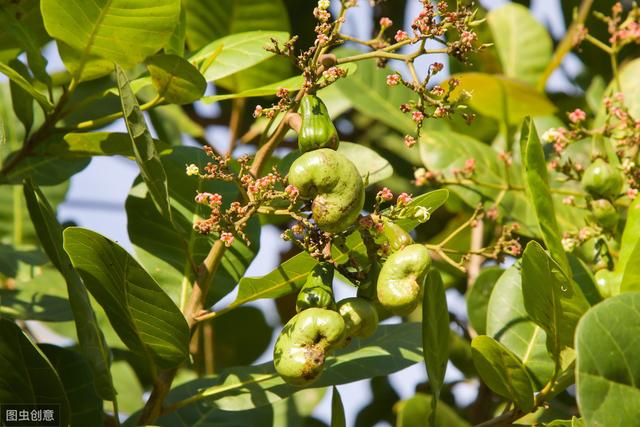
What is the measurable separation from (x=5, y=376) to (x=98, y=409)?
0.20m

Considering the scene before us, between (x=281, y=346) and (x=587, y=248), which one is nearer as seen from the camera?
(x=281, y=346)

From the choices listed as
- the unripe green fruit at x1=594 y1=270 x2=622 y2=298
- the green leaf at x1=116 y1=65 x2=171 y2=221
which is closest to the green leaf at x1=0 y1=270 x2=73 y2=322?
the green leaf at x1=116 y1=65 x2=171 y2=221

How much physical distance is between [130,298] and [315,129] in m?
0.44

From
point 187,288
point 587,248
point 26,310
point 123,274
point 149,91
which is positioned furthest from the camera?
point 149,91

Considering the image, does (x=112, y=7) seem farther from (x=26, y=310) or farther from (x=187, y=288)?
(x=26, y=310)

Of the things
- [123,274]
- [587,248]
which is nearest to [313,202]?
[123,274]

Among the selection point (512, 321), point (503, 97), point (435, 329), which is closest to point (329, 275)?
point (435, 329)

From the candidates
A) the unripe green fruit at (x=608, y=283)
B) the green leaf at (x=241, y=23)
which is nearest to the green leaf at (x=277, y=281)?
the unripe green fruit at (x=608, y=283)

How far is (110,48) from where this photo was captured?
5.68 ft

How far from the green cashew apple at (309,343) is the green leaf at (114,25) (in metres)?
0.65

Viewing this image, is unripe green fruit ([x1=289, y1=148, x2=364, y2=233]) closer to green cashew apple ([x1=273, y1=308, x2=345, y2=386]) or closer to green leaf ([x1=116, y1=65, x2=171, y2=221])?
green cashew apple ([x1=273, y1=308, x2=345, y2=386])

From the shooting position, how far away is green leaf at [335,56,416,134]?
2707 mm

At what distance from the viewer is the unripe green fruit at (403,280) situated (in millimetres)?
1377

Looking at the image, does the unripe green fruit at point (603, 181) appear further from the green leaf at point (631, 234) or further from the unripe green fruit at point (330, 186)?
the unripe green fruit at point (330, 186)
